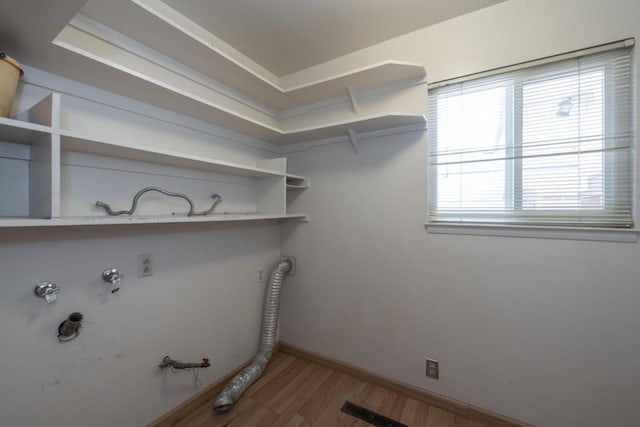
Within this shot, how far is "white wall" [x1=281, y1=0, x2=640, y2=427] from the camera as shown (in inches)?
48.6

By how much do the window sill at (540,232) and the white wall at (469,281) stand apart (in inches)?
1.4

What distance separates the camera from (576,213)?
1.28m

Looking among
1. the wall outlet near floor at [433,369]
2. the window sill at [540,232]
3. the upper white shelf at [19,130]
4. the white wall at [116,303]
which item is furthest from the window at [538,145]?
the upper white shelf at [19,130]

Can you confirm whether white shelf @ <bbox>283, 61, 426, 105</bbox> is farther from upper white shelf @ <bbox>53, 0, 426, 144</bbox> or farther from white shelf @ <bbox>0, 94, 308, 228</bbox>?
white shelf @ <bbox>0, 94, 308, 228</bbox>

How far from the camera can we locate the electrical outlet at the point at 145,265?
1346 millimetres

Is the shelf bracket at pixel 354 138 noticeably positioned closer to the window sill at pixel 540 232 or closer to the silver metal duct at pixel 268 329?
the window sill at pixel 540 232

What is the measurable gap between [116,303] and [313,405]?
1332mm

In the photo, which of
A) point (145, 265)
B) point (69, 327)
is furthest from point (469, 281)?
point (69, 327)

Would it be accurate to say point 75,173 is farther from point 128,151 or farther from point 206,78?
point 206,78

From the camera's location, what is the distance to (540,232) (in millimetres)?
1341

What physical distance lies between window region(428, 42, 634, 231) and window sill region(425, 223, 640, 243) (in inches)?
1.5

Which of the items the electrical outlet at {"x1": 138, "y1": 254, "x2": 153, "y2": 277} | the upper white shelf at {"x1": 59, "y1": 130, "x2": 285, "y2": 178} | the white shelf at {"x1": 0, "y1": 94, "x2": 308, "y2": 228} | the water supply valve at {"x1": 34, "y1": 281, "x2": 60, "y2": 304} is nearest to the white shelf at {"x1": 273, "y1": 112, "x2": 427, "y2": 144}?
the white shelf at {"x1": 0, "y1": 94, "x2": 308, "y2": 228}

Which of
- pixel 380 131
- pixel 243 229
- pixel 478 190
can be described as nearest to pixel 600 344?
pixel 478 190

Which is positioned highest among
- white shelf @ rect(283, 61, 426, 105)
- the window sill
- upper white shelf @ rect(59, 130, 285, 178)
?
white shelf @ rect(283, 61, 426, 105)
